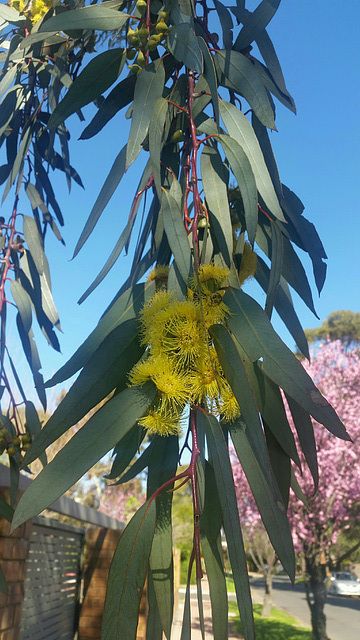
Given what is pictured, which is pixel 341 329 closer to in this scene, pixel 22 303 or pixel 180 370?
pixel 22 303

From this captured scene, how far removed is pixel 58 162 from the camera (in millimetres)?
2107

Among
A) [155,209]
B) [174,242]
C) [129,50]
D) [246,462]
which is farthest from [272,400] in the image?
[129,50]

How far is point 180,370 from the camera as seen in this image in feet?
2.19

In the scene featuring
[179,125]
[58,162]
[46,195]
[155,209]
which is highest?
[58,162]

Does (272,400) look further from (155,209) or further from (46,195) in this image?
(46,195)

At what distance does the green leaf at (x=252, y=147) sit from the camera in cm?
89

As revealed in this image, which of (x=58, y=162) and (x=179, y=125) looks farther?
(x=58, y=162)

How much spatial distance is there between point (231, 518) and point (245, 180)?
1.70 ft

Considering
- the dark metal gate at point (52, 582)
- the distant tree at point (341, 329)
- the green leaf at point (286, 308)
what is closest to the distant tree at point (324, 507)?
the dark metal gate at point (52, 582)

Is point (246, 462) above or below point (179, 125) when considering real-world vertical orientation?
below

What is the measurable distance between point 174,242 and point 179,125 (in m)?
0.45

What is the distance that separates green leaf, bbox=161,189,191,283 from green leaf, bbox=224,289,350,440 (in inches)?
3.0

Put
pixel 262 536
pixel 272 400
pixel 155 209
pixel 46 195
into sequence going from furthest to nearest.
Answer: pixel 262 536 → pixel 46 195 → pixel 155 209 → pixel 272 400

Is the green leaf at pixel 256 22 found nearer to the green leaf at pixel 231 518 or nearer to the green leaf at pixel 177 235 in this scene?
the green leaf at pixel 177 235
